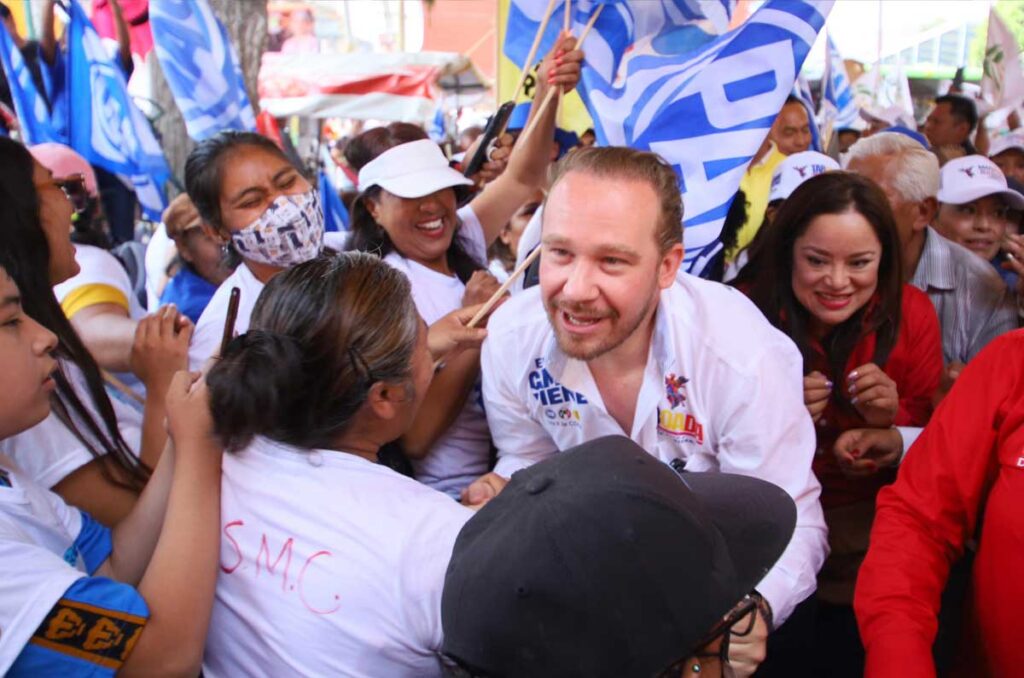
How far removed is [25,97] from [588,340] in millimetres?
4364

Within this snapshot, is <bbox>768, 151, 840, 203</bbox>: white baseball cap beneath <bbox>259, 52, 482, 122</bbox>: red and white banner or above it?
above

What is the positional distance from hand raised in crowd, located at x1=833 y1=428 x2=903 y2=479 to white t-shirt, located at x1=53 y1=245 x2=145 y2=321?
2499 millimetres

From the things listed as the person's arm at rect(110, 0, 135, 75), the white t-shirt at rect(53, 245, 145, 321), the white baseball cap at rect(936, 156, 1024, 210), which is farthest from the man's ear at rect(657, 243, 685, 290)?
the person's arm at rect(110, 0, 135, 75)

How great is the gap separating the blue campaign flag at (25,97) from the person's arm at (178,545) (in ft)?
13.2

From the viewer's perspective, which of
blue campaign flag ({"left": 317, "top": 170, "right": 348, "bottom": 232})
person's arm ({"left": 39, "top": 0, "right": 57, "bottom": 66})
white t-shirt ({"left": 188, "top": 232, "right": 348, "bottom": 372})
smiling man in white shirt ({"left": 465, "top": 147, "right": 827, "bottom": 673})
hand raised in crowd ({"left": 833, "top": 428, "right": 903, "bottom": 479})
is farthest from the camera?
blue campaign flag ({"left": 317, "top": 170, "right": 348, "bottom": 232})

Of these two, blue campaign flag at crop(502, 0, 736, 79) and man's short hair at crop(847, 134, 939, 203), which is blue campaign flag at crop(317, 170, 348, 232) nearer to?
blue campaign flag at crop(502, 0, 736, 79)

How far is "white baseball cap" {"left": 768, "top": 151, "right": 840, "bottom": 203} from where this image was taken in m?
3.26

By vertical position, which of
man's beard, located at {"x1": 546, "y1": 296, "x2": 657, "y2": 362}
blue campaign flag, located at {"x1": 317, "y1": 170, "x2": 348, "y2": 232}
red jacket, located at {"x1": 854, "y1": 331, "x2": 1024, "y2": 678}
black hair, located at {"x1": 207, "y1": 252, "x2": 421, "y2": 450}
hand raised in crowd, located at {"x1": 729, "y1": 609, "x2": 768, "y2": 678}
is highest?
black hair, located at {"x1": 207, "y1": 252, "x2": 421, "y2": 450}

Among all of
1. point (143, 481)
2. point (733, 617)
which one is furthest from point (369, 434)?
point (733, 617)

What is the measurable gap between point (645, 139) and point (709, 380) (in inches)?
48.5

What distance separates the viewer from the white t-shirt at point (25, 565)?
120cm

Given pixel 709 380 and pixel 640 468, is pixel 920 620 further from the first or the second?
pixel 640 468

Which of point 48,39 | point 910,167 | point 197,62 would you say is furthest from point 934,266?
point 48,39

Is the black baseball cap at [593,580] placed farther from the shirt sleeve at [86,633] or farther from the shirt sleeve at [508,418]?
the shirt sleeve at [508,418]
